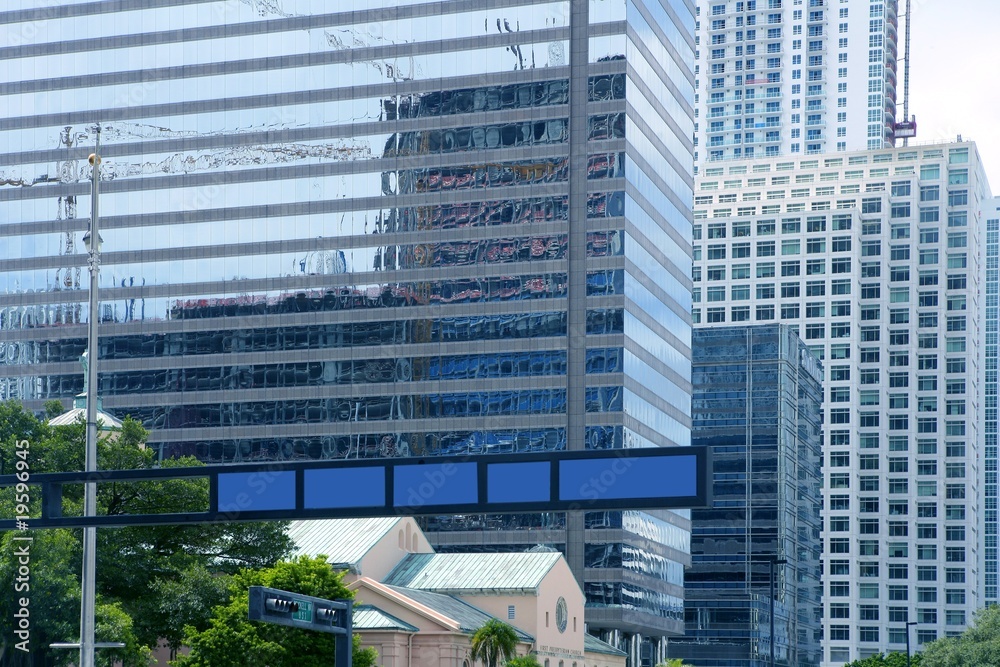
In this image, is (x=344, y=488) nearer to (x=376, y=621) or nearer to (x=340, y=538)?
(x=376, y=621)

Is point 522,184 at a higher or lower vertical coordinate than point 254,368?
higher

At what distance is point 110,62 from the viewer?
122 meters

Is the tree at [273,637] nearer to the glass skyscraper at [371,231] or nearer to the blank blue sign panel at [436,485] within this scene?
the blank blue sign panel at [436,485]

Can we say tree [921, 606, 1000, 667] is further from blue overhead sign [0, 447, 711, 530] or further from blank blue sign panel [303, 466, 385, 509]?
blank blue sign panel [303, 466, 385, 509]

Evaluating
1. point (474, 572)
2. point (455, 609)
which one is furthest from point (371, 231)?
point (455, 609)

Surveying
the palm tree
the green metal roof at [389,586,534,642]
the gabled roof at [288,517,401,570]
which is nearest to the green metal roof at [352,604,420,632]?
the green metal roof at [389,586,534,642]

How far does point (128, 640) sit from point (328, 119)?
2490 inches

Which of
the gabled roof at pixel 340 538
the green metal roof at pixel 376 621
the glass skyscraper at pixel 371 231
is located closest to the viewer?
the green metal roof at pixel 376 621

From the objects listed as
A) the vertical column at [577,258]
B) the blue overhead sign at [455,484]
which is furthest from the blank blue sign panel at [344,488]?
the vertical column at [577,258]

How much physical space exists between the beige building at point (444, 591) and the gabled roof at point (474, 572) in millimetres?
60

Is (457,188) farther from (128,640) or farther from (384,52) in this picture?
(128,640)

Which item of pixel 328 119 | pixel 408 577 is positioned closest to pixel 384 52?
pixel 328 119

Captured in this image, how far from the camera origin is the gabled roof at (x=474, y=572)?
90.9m

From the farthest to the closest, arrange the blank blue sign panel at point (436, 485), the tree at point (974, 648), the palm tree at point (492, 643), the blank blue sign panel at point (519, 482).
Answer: the tree at point (974, 648), the palm tree at point (492, 643), the blank blue sign panel at point (436, 485), the blank blue sign panel at point (519, 482)
